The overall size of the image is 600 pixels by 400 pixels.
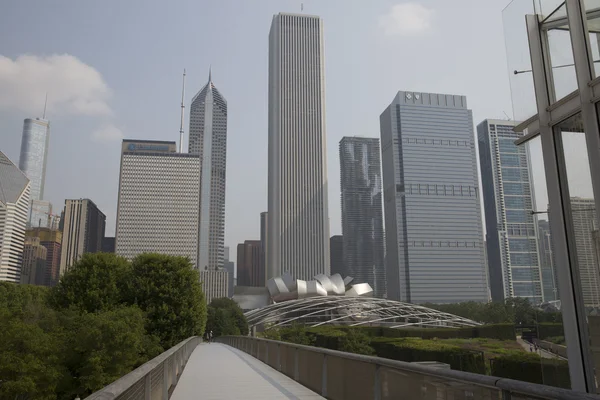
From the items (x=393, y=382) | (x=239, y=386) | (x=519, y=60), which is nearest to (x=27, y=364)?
(x=239, y=386)

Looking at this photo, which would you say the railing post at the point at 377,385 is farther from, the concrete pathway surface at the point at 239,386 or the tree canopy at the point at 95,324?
the tree canopy at the point at 95,324

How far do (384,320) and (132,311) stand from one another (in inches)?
2316

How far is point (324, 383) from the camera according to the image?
9.23 metres

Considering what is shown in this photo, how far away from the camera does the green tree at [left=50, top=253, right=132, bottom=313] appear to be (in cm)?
3519

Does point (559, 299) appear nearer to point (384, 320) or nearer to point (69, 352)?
point (69, 352)

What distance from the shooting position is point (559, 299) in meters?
6.14

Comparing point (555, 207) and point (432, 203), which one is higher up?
point (432, 203)

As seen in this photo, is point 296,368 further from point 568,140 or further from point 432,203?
point 432,203

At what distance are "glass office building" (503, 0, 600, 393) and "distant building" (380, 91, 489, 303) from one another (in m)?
175

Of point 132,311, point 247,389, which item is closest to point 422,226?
point 132,311

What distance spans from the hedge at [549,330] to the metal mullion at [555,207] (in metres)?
0.15

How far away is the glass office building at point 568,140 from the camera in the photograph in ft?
18.6

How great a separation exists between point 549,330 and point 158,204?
19292 cm

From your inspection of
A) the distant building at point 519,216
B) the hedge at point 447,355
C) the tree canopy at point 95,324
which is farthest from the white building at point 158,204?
the distant building at point 519,216
